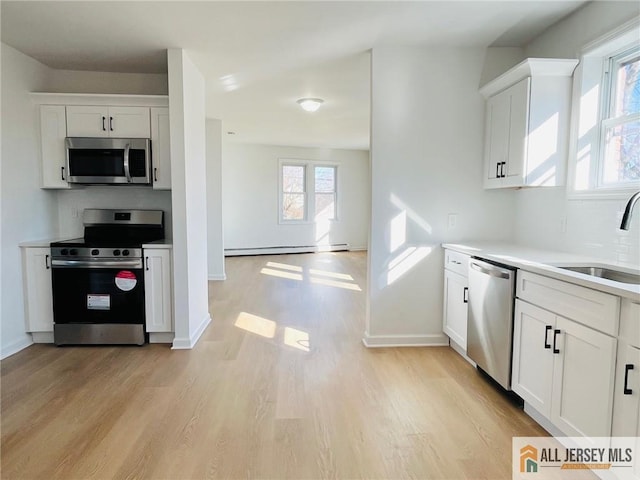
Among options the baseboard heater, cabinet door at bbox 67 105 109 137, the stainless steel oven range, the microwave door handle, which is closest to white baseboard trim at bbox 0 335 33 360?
the stainless steel oven range

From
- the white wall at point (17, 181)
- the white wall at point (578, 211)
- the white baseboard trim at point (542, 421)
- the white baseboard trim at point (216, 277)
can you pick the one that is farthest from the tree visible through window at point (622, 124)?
the white baseboard trim at point (216, 277)

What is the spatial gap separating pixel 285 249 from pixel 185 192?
6171mm

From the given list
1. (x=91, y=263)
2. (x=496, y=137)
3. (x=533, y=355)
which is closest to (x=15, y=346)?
(x=91, y=263)

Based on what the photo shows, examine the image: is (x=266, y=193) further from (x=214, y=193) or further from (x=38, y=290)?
Answer: (x=38, y=290)

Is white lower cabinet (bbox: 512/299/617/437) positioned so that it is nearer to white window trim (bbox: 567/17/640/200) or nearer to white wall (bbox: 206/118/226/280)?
white window trim (bbox: 567/17/640/200)

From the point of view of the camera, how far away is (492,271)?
8.16 ft

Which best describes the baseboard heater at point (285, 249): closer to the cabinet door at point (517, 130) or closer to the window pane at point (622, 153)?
the cabinet door at point (517, 130)

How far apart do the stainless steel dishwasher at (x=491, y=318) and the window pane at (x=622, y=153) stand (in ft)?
3.08

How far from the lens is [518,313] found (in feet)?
7.49

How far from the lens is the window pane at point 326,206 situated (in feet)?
31.9

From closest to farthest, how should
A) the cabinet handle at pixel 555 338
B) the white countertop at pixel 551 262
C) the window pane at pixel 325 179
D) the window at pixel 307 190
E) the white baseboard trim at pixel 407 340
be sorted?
the white countertop at pixel 551 262 < the cabinet handle at pixel 555 338 < the white baseboard trim at pixel 407 340 < the window at pixel 307 190 < the window pane at pixel 325 179

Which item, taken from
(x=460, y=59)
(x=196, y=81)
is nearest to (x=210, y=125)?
(x=196, y=81)

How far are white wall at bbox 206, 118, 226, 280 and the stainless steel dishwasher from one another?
4390 mm

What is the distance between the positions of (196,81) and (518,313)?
11.3ft
